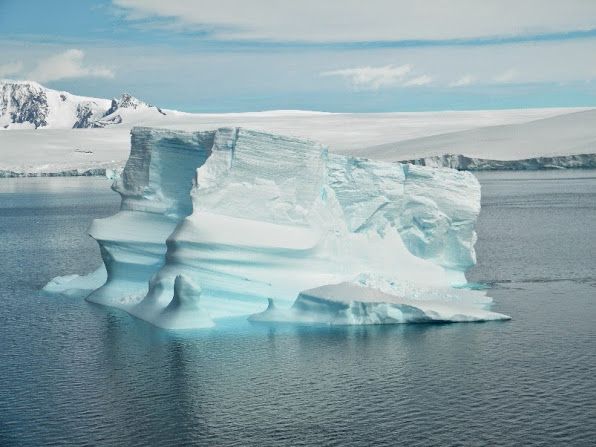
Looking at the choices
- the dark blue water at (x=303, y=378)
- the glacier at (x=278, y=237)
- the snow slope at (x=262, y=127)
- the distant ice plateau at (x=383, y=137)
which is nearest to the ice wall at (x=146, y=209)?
the glacier at (x=278, y=237)

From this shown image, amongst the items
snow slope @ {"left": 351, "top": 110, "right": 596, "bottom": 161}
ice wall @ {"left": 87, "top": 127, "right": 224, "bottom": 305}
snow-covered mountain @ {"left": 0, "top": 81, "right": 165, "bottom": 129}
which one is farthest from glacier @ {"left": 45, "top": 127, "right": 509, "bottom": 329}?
snow-covered mountain @ {"left": 0, "top": 81, "right": 165, "bottom": 129}

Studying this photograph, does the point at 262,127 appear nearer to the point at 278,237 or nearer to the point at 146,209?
the point at 146,209

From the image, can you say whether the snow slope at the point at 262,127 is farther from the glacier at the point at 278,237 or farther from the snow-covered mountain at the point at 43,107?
the glacier at the point at 278,237

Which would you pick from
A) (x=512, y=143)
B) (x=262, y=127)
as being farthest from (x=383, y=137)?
(x=512, y=143)

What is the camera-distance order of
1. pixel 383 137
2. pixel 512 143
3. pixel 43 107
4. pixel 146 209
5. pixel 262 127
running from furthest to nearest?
pixel 43 107 < pixel 262 127 < pixel 383 137 < pixel 512 143 < pixel 146 209

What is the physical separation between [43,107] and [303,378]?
478 ft

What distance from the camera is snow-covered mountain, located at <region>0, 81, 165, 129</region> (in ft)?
485

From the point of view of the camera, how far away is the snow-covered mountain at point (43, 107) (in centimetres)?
14775

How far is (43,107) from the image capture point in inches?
5930

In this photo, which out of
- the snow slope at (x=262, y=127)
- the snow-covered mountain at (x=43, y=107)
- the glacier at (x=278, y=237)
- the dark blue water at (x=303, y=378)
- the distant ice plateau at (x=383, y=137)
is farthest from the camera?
the snow-covered mountain at (x=43, y=107)

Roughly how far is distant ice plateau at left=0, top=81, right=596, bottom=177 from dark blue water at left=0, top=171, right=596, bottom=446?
84.9ft

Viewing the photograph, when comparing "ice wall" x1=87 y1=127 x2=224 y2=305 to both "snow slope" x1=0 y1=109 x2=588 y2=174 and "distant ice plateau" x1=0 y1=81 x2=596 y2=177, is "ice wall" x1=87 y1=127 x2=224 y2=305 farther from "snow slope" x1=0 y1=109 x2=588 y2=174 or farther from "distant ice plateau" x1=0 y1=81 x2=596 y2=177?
"snow slope" x1=0 y1=109 x2=588 y2=174

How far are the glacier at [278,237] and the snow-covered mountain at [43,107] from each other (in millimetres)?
128245

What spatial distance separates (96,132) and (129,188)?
82346mm
